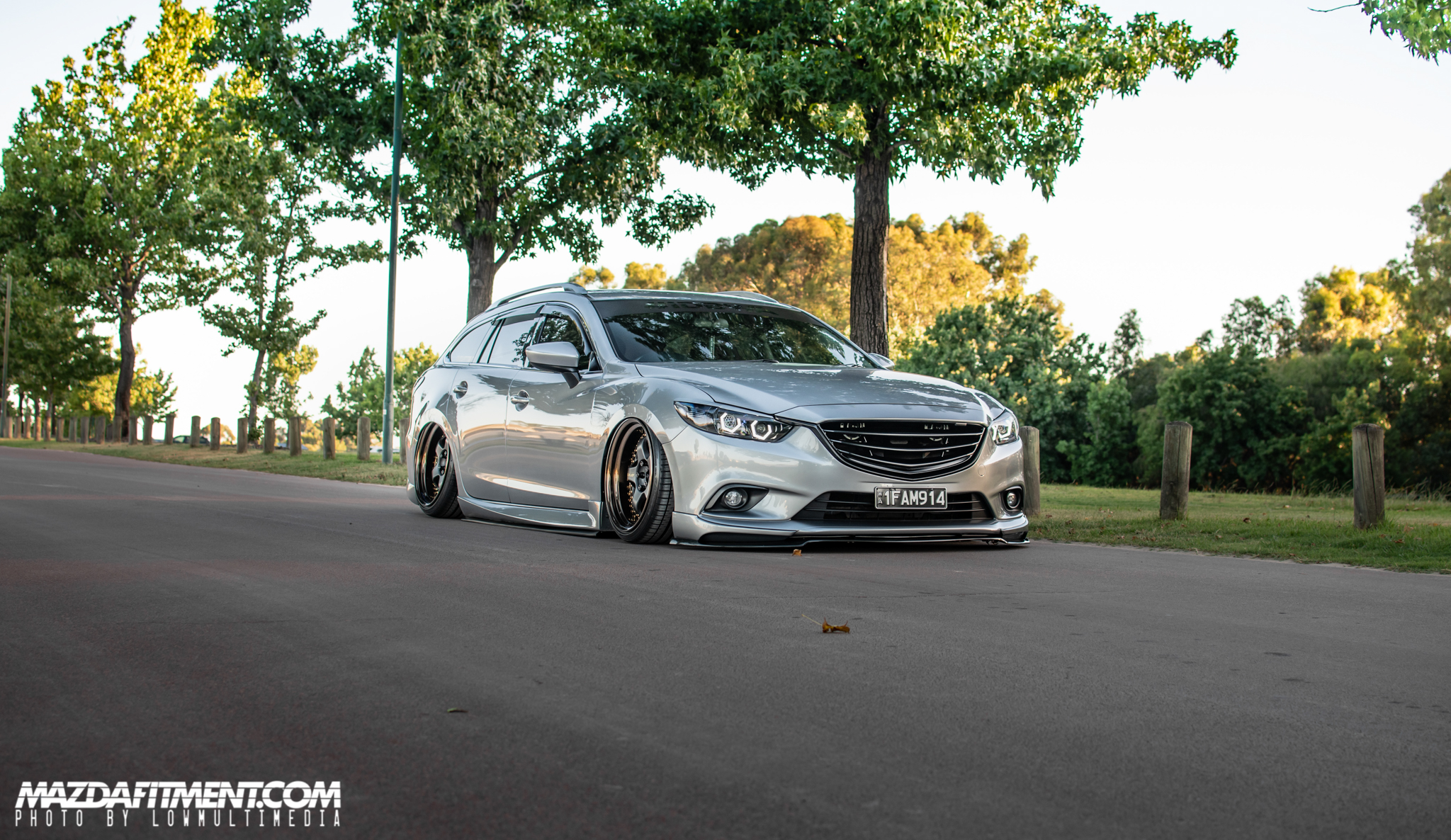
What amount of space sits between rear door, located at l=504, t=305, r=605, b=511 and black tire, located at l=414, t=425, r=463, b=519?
1.28 metres

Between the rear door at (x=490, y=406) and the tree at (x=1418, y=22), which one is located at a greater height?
the tree at (x=1418, y=22)

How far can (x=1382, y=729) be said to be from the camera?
372cm

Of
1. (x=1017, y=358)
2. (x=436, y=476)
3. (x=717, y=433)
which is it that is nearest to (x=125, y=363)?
(x=1017, y=358)

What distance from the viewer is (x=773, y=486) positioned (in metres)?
8.22

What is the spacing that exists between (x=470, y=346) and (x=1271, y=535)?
266 inches

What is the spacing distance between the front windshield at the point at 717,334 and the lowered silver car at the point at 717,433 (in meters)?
0.02

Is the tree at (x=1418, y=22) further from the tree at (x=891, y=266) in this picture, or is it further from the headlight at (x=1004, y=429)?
the tree at (x=891, y=266)

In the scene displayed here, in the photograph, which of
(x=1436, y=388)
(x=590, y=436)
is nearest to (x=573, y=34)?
(x=590, y=436)

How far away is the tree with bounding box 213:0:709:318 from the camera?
24078 millimetres

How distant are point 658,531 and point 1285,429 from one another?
3916 cm

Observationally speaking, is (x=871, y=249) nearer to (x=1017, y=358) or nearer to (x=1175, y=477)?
(x=1175, y=477)

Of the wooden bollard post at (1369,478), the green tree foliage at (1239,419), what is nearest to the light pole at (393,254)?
the wooden bollard post at (1369,478)

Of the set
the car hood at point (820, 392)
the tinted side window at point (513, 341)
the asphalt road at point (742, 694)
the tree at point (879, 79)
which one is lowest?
the asphalt road at point (742, 694)

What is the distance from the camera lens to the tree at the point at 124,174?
Result: 44.4 meters
